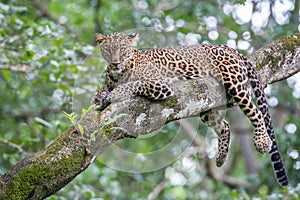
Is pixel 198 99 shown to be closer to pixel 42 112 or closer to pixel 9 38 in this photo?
pixel 9 38

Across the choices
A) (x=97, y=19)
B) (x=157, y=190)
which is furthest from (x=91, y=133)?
(x=97, y=19)

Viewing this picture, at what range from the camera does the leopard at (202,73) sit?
21.0ft

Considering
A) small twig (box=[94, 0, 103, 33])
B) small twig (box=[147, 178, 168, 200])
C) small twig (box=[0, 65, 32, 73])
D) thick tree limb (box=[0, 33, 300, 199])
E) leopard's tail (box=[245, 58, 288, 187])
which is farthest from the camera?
small twig (box=[94, 0, 103, 33])

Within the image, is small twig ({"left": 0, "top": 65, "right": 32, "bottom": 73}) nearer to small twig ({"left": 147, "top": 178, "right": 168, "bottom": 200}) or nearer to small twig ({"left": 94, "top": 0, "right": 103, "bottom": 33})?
small twig ({"left": 94, "top": 0, "right": 103, "bottom": 33})

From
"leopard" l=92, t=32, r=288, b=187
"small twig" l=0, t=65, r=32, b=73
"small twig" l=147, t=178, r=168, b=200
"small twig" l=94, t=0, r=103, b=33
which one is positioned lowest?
"small twig" l=147, t=178, r=168, b=200

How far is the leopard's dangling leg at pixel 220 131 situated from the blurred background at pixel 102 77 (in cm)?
198

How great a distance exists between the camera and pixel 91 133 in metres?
5.17

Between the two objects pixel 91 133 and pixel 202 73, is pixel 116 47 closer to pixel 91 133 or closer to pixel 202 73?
pixel 202 73

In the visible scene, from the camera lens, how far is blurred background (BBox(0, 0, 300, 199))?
8.65 m

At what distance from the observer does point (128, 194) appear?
11320 millimetres

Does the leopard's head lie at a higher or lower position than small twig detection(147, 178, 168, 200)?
higher

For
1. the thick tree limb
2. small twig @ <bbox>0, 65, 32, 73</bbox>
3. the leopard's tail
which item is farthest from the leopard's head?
small twig @ <bbox>0, 65, 32, 73</bbox>

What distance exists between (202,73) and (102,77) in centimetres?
315

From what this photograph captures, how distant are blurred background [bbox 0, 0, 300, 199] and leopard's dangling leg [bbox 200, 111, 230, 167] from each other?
1.98 m
